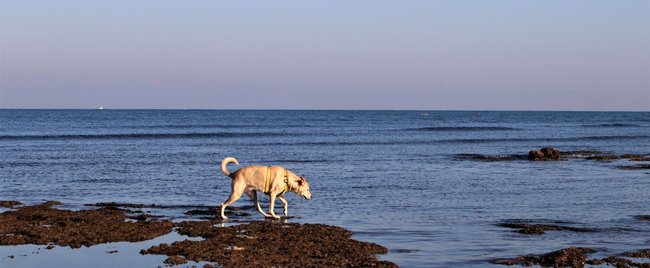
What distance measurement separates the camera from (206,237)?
1432 cm

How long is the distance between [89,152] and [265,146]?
1297 centimetres

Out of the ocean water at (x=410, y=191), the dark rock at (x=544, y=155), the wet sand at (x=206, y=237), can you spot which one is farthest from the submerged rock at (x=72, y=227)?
the dark rock at (x=544, y=155)

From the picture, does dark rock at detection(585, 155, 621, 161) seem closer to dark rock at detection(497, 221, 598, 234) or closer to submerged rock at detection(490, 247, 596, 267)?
dark rock at detection(497, 221, 598, 234)

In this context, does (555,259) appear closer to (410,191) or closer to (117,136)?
(410,191)

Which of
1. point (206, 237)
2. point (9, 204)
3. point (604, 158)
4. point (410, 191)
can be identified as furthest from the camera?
point (604, 158)

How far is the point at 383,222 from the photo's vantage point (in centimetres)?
1692

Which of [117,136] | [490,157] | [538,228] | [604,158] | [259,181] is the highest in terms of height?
[259,181]

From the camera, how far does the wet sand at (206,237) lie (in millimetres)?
12375

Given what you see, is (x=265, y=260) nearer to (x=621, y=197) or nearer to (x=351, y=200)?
(x=351, y=200)

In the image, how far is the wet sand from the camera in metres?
12.4

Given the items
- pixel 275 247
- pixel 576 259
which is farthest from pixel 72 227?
pixel 576 259

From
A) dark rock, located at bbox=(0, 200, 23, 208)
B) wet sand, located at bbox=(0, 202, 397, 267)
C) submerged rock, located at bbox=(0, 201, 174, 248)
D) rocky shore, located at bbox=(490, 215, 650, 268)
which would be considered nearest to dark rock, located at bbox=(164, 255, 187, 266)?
wet sand, located at bbox=(0, 202, 397, 267)

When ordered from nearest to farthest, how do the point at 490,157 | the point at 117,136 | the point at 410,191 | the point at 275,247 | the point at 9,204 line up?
the point at 275,247 < the point at 9,204 < the point at 410,191 < the point at 490,157 < the point at 117,136

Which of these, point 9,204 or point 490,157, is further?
point 490,157
